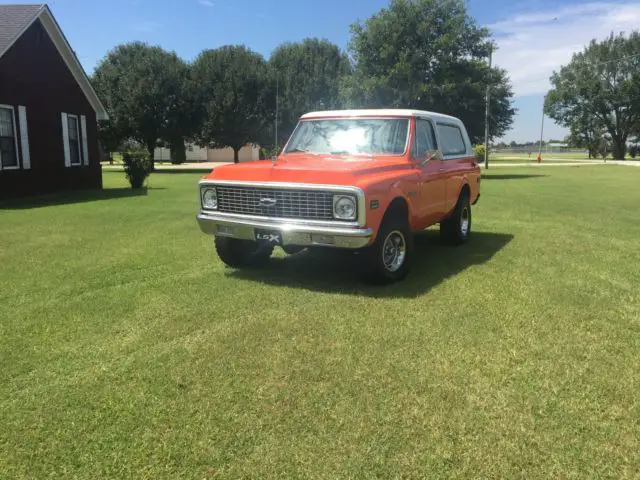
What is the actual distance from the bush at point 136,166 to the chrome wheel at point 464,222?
14009 millimetres

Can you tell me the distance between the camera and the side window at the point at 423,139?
6570mm

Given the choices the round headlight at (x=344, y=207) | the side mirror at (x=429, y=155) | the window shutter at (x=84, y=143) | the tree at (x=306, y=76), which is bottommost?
the round headlight at (x=344, y=207)

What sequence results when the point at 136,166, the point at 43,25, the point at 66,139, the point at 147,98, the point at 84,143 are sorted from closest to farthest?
the point at 43,25
the point at 66,139
the point at 84,143
the point at 136,166
the point at 147,98

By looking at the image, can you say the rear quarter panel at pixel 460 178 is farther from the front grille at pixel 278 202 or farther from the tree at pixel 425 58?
the tree at pixel 425 58

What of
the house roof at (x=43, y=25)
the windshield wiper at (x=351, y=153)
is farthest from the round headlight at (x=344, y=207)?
the house roof at (x=43, y=25)

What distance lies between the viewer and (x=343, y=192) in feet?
17.2

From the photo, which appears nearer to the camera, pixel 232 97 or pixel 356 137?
pixel 356 137

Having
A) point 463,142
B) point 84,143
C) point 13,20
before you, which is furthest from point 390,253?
point 84,143

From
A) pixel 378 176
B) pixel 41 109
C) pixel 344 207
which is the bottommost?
pixel 344 207

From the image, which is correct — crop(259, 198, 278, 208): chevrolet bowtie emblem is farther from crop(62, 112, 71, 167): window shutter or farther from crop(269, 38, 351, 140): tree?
crop(269, 38, 351, 140): tree

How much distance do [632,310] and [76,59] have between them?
60.9 ft

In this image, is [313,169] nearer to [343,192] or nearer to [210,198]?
[343,192]

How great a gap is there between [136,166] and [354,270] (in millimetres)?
15200

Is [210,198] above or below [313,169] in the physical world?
below
